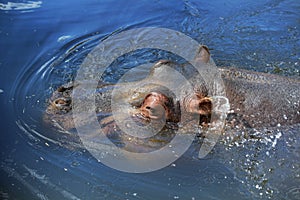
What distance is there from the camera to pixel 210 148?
14.5 feet

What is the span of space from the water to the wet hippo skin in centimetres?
20

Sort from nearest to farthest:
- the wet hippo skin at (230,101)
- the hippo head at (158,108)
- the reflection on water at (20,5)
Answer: the hippo head at (158,108), the wet hippo skin at (230,101), the reflection on water at (20,5)

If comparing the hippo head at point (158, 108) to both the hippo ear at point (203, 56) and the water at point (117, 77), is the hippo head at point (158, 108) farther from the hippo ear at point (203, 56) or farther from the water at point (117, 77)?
the hippo ear at point (203, 56)

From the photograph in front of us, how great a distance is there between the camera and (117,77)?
18.7ft

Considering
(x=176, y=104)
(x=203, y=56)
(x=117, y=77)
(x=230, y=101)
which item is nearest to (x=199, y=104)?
(x=176, y=104)

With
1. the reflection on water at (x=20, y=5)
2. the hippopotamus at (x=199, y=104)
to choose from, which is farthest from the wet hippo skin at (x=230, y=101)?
the reflection on water at (x=20, y=5)

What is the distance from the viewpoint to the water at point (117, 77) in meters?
4.33

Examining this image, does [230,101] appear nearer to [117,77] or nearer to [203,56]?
[203,56]

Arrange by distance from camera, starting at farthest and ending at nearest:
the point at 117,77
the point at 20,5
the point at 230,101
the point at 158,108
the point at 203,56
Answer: the point at 20,5
the point at 117,77
the point at 203,56
the point at 230,101
the point at 158,108

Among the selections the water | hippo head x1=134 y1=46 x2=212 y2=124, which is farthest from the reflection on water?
hippo head x1=134 y1=46 x2=212 y2=124

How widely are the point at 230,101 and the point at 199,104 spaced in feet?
1.29

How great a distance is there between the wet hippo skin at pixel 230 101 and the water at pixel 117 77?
0.64 feet

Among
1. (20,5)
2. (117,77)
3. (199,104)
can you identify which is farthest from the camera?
(20,5)

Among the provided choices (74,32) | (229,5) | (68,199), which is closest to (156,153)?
(68,199)
